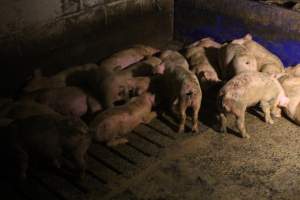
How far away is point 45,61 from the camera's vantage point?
5.30m

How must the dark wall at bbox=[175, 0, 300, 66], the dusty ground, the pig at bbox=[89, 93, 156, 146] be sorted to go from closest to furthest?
1. the dusty ground
2. the pig at bbox=[89, 93, 156, 146]
3. the dark wall at bbox=[175, 0, 300, 66]

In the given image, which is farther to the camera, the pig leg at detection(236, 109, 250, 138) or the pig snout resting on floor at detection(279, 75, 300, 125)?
the pig snout resting on floor at detection(279, 75, 300, 125)

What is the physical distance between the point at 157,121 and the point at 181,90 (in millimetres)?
545

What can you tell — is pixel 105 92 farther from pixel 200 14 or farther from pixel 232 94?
pixel 200 14

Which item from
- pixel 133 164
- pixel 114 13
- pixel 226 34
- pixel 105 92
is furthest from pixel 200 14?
pixel 133 164

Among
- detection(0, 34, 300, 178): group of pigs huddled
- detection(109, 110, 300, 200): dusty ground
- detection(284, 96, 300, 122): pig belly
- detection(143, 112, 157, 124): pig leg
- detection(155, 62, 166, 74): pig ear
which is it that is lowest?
detection(109, 110, 300, 200): dusty ground

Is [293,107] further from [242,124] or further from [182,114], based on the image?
[182,114]

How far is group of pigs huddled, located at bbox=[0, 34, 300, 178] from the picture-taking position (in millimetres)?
3785

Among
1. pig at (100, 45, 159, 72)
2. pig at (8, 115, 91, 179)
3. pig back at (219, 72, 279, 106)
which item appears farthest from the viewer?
pig at (100, 45, 159, 72)

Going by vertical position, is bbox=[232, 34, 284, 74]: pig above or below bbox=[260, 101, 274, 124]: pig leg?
above

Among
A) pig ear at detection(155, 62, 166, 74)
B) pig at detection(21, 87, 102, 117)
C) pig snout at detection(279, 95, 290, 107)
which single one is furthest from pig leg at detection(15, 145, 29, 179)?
pig snout at detection(279, 95, 290, 107)

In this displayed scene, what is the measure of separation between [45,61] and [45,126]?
1.73m

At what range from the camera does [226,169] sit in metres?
4.12

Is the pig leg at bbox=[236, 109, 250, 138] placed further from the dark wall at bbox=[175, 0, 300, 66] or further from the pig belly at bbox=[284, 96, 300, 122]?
the dark wall at bbox=[175, 0, 300, 66]
